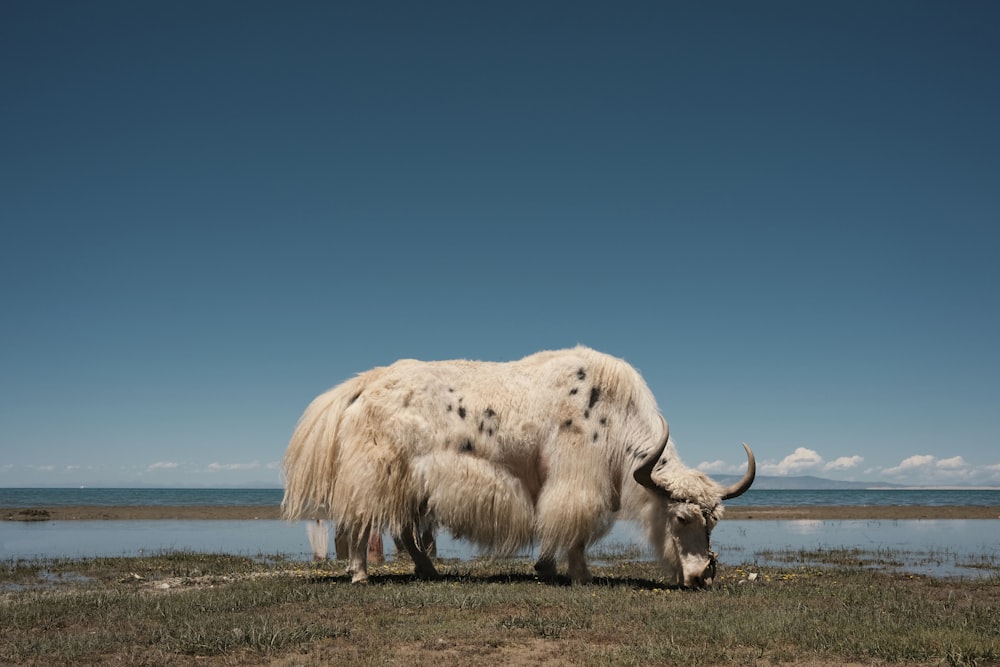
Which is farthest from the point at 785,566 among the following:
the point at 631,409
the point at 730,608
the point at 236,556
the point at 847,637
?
the point at 236,556

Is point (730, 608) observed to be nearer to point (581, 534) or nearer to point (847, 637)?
point (847, 637)

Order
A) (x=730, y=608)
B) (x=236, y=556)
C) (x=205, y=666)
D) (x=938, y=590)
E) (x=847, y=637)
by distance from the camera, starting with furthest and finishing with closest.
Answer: (x=236, y=556) → (x=938, y=590) → (x=730, y=608) → (x=847, y=637) → (x=205, y=666)

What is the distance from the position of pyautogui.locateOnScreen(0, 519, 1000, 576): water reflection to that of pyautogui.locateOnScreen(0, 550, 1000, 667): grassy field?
182 centimetres

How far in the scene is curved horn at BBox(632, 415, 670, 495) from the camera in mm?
8844

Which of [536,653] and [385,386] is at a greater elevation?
[385,386]

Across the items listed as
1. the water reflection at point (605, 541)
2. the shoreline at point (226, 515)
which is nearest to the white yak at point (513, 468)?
the water reflection at point (605, 541)

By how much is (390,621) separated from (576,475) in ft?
10.9

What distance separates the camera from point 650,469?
8938mm

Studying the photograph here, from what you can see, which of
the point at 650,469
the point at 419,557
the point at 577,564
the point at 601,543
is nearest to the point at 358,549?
the point at 419,557

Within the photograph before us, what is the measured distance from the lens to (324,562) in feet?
41.2

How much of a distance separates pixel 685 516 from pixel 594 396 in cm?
176

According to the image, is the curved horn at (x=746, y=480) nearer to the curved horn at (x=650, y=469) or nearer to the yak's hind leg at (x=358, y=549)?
the curved horn at (x=650, y=469)

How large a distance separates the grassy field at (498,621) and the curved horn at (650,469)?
115cm

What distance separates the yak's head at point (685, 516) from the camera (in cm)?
898
